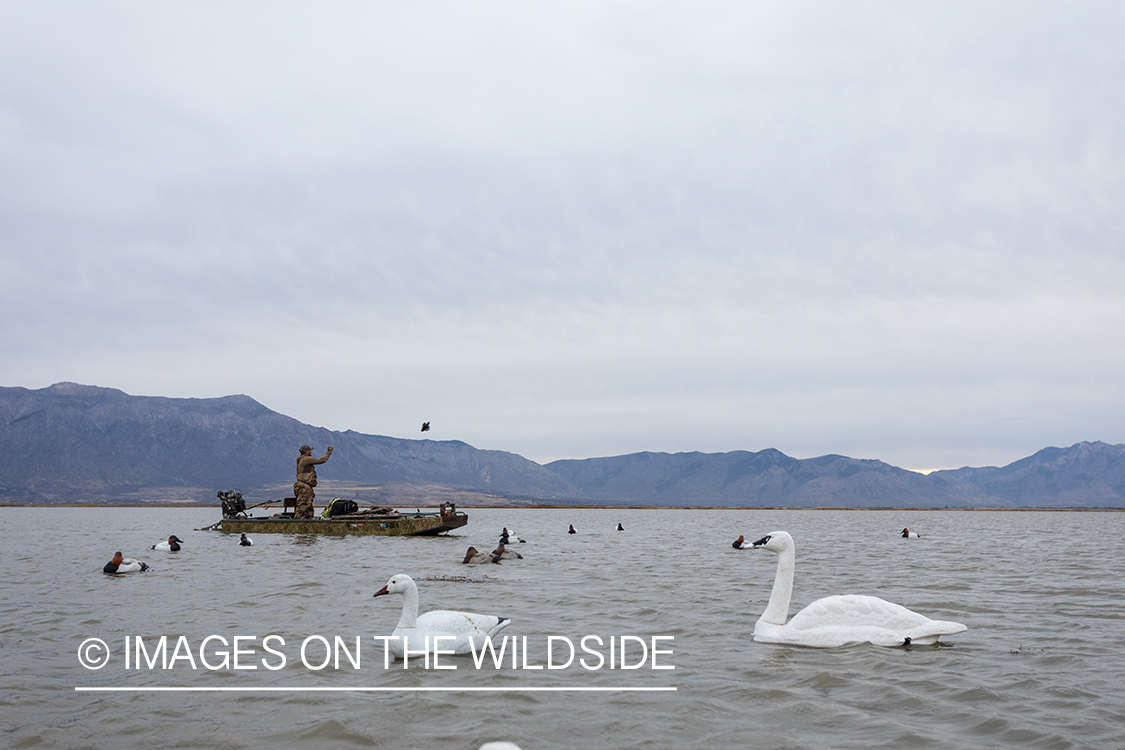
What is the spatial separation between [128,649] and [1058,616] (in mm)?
17314

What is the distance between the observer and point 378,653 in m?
11.8

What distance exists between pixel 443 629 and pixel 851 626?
660 centimetres

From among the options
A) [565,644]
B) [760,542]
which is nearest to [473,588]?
[565,644]

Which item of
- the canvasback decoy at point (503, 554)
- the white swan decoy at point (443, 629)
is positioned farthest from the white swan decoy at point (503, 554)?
the white swan decoy at point (443, 629)

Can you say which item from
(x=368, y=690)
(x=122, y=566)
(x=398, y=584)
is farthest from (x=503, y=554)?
(x=368, y=690)

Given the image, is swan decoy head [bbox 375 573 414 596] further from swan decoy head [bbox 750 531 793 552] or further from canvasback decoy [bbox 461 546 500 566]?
canvasback decoy [bbox 461 546 500 566]

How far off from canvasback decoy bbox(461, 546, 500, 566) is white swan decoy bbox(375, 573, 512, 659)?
610 inches

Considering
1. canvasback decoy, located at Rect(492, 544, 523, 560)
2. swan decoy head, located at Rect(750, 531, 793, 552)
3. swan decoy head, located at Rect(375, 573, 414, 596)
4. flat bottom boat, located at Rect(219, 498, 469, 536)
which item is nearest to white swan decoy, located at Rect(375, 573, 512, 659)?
swan decoy head, located at Rect(375, 573, 414, 596)

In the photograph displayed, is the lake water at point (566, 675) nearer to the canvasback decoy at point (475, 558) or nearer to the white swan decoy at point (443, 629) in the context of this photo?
the white swan decoy at point (443, 629)

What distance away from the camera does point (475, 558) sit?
2786cm

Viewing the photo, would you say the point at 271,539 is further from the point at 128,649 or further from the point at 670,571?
the point at 128,649

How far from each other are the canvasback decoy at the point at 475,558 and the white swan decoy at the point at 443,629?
610 inches

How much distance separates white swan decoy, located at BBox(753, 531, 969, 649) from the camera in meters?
12.0

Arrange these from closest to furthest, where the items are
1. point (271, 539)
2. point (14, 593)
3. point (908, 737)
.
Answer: point (908, 737) < point (14, 593) < point (271, 539)
